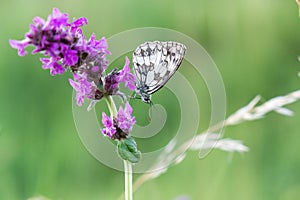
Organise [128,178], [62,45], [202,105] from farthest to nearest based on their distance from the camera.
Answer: [202,105] < [128,178] < [62,45]

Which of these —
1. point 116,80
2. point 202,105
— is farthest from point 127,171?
point 202,105

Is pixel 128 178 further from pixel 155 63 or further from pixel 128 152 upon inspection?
pixel 155 63

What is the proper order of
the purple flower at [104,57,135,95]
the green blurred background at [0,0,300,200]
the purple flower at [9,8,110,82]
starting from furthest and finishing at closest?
the green blurred background at [0,0,300,200] < the purple flower at [104,57,135,95] < the purple flower at [9,8,110,82]

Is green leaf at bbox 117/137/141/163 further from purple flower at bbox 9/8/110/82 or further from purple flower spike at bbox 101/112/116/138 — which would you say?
purple flower at bbox 9/8/110/82

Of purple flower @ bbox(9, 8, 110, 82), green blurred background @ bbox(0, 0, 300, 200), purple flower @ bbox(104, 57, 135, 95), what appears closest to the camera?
purple flower @ bbox(9, 8, 110, 82)

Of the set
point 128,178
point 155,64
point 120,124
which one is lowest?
point 128,178

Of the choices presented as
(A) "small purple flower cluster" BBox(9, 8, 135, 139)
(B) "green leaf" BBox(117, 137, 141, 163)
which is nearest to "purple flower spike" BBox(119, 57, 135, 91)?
(A) "small purple flower cluster" BBox(9, 8, 135, 139)

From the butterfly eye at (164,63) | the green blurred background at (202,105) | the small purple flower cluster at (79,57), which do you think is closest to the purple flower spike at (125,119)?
the small purple flower cluster at (79,57)
